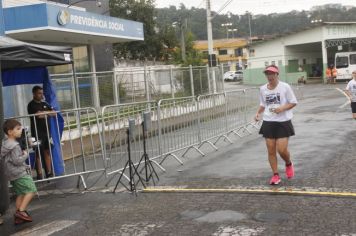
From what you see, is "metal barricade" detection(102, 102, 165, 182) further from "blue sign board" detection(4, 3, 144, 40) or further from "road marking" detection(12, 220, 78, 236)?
"blue sign board" detection(4, 3, 144, 40)

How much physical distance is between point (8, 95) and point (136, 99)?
253 inches

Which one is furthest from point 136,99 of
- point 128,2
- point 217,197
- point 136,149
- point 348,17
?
point 348,17

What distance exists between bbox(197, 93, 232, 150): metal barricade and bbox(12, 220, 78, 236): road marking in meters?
5.63

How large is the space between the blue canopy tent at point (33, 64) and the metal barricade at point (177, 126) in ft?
6.79

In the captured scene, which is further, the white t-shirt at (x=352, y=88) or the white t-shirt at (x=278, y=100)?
the white t-shirt at (x=352, y=88)

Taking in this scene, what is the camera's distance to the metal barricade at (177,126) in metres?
10.4

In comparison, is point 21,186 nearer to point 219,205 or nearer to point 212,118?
point 219,205

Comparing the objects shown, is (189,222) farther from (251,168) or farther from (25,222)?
(251,168)

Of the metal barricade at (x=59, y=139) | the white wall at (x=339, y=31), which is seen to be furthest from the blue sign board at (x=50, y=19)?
the white wall at (x=339, y=31)

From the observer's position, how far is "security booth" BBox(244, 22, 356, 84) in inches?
1984

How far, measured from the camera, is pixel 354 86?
14.5 metres

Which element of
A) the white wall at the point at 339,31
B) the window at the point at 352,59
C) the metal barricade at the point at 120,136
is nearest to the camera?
the metal barricade at the point at 120,136

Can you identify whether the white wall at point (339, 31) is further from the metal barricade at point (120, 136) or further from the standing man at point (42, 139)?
the standing man at point (42, 139)

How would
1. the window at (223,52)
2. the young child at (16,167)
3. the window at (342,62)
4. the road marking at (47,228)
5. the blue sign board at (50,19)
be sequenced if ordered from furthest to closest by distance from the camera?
the window at (223,52) < the window at (342,62) < the blue sign board at (50,19) < the young child at (16,167) < the road marking at (47,228)
